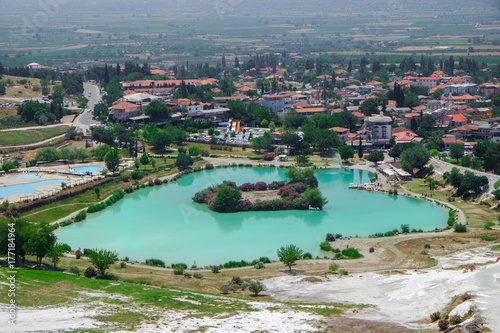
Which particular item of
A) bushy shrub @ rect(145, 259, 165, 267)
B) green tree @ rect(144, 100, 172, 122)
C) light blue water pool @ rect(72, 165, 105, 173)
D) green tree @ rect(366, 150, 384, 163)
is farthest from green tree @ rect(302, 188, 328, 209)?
green tree @ rect(144, 100, 172, 122)

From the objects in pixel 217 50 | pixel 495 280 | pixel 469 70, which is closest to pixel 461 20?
pixel 217 50

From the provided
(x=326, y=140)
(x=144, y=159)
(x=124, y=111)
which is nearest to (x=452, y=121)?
(x=326, y=140)

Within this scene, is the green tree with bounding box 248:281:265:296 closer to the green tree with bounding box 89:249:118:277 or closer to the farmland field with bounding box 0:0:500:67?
the green tree with bounding box 89:249:118:277

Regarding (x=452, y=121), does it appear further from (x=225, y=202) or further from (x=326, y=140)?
(x=225, y=202)

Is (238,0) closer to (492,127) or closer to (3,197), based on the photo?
(492,127)

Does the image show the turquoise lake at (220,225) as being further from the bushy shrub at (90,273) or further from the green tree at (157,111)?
the green tree at (157,111)
